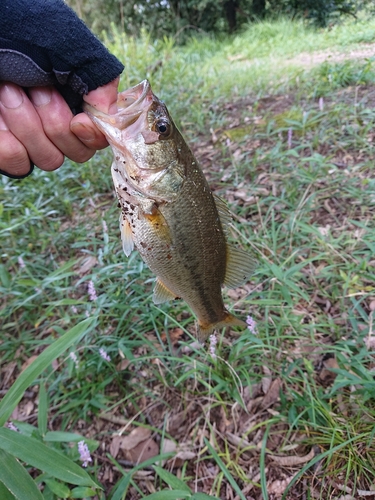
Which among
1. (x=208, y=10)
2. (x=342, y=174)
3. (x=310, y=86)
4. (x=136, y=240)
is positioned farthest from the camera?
(x=208, y=10)

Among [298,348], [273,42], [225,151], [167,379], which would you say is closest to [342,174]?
[225,151]

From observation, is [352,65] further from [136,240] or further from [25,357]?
[25,357]

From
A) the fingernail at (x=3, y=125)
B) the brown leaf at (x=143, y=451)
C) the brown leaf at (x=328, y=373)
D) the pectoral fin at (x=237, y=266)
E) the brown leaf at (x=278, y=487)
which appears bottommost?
the brown leaf at (x=143, y=451)

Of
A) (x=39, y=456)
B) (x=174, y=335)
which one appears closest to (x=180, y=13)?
(x=174, y=335)

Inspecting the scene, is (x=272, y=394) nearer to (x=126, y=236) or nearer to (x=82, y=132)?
(x=126, y=236)

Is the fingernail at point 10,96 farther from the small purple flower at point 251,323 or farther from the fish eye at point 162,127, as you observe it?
the small purple flower at point 251,323

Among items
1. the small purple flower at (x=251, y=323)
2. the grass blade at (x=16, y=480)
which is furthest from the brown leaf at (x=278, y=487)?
the grass blade at (x=16, y=480)

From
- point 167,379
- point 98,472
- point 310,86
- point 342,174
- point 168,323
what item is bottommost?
point 98,472
